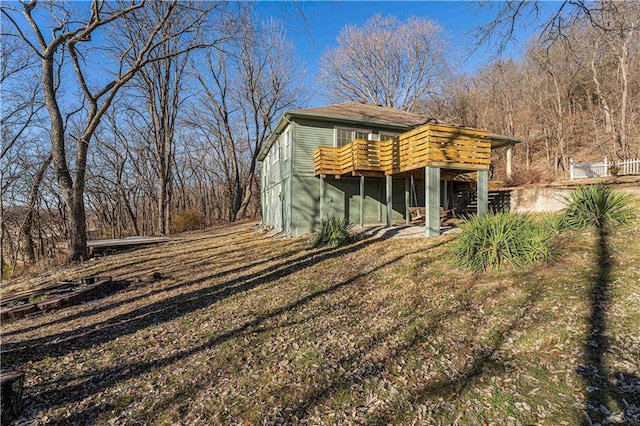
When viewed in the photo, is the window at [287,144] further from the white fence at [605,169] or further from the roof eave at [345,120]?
the white fence at [605,169]

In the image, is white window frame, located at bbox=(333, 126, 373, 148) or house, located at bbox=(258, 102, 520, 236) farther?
white window frame, located at bbox=(333, 126, 373, 148)

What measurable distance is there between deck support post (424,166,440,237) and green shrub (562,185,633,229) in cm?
306

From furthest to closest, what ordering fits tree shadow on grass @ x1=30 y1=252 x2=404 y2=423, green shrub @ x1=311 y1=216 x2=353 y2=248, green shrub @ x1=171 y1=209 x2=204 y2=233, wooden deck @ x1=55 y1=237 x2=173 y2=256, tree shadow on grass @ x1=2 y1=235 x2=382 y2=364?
1. green shrub @ x1=171 y1=209 x2=204 y2=233
2. wooden deck @ x1=55 y1=237 x2=173 y2=256
3. green shrub @ x1=311 y1=216 x2=353 y2=248
4. tree shadow on grass @ x1=2 y1=235 x2=382 y2=364
5. tree shadow on grass @ x1=30 y1=252 x2=404 y2=423

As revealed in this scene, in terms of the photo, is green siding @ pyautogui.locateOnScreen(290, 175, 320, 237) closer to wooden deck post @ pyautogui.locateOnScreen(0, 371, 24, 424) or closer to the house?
the house

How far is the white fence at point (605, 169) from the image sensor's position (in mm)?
13166

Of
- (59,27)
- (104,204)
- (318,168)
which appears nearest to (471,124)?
(318,168)

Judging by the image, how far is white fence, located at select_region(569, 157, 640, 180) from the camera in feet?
43.2

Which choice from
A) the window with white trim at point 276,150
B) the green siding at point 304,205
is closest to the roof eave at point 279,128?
the window with white trim at point 276,150

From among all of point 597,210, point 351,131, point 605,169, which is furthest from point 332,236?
point 605,169

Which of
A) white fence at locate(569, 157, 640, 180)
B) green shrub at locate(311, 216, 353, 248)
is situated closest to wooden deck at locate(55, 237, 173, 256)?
green shrub at locate(311, 216, 353, 248)

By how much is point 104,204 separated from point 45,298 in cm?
2305

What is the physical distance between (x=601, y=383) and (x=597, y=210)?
16.8 feet

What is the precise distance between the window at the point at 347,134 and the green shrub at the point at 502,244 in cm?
845

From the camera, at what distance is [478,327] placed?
12.1ft
